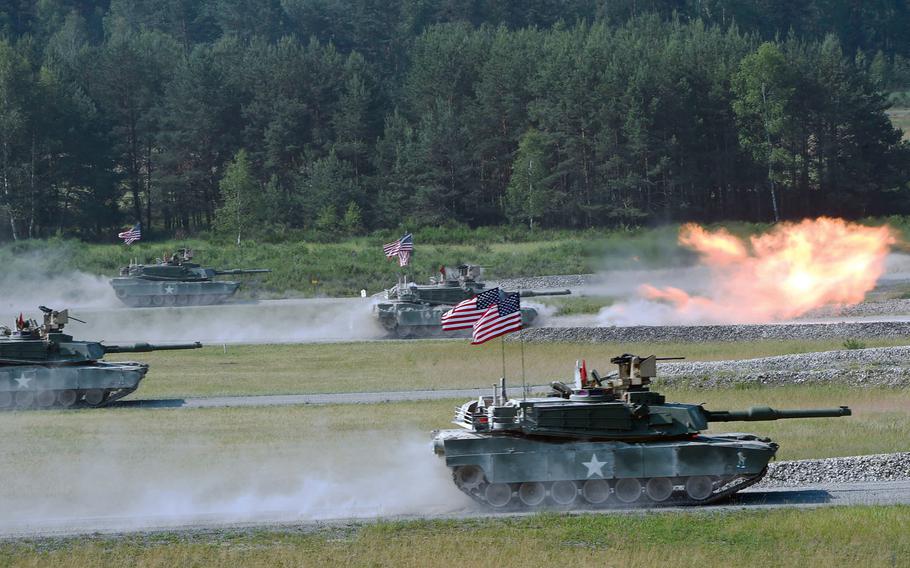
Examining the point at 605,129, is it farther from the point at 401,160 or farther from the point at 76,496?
the point at 76,496

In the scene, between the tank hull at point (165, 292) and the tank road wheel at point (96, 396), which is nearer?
the tank road wheel at point (96, 396)

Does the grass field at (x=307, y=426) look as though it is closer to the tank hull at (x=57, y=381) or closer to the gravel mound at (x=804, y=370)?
the gravel mound at (x=804, y=370)

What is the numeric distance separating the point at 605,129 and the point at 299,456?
74.4 meters

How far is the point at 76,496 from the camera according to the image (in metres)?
28.9

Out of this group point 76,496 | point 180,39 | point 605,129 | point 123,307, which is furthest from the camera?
point 180,39

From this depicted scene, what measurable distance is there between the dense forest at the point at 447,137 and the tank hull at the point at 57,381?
5867 centimetres

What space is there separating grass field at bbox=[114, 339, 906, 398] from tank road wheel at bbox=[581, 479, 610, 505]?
59.9 ft

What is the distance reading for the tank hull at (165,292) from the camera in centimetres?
7756

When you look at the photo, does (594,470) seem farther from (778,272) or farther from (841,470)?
(778,272)

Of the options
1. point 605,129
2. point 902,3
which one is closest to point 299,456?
point 605,129

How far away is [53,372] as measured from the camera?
4362 centimetres

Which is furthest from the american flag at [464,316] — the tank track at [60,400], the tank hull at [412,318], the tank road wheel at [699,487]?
the tank hull at [412,318]

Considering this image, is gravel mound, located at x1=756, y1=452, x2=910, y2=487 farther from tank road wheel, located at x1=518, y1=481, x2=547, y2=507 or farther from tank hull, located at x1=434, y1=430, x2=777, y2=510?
tank road wheel, located at x1=518, y1=481, x2=547, y2=507

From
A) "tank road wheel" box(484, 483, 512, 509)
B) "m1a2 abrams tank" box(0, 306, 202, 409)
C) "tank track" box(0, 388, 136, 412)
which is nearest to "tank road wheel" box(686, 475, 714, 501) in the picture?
"tank road wheel" box(484, 483, 512, 509)
